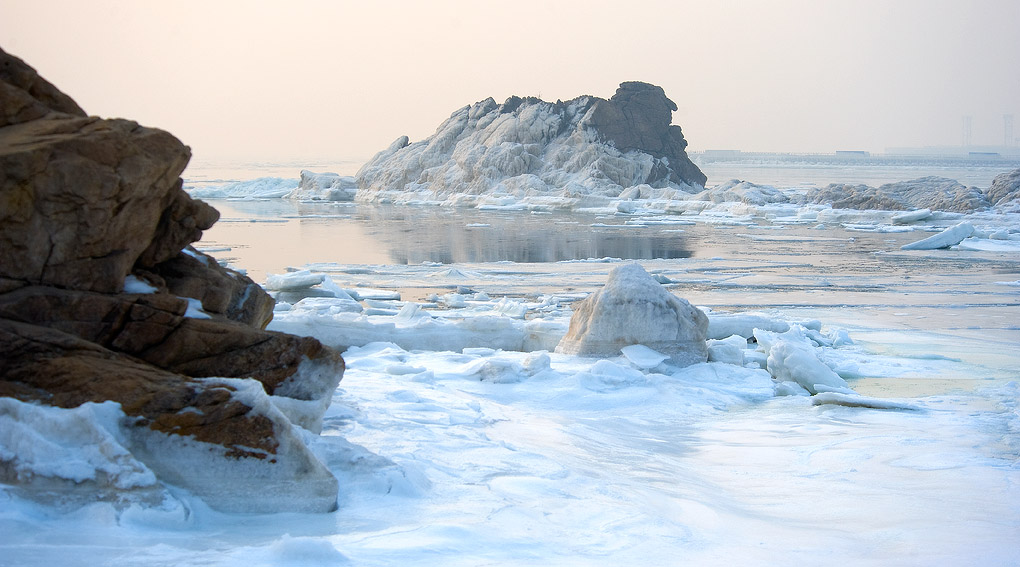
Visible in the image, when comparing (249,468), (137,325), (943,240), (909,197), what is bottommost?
(943,240)

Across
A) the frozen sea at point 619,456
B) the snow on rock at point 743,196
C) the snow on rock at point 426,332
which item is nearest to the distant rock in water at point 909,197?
the snow on rock at point 743,196

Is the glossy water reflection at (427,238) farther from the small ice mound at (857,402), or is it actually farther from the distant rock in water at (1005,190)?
the distant rock in water at (1005,190)

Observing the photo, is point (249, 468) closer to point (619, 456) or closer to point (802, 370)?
point (619, 456)

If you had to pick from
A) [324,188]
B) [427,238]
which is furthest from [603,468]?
[324,188]

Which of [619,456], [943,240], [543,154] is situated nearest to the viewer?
[619,456]

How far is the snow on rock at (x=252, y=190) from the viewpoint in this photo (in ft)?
170

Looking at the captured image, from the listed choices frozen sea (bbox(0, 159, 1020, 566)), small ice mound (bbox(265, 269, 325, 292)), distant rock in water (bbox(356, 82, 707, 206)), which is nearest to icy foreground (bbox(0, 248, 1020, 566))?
frozen sea (bbox(0, 159, 1020, 566))

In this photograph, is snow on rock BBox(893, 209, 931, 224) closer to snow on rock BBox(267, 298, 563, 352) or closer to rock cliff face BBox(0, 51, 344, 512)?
snow on rock BBox(267, 298, 563, 352)

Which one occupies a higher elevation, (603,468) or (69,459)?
(69,459)

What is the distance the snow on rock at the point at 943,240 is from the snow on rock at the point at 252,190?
38.0 meters

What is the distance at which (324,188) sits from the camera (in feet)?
178

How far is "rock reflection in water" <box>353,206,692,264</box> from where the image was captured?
21656 mm

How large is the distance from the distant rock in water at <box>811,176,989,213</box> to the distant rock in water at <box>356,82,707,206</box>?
33.0 ft

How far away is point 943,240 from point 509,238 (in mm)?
11950
